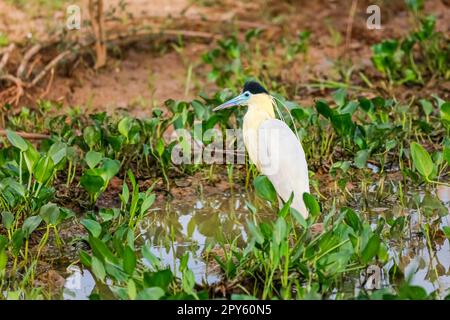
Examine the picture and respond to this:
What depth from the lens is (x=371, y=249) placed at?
5.18m

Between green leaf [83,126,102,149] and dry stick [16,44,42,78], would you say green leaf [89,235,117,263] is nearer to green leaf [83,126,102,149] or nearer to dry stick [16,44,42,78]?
green leaf [83,126,102,149]

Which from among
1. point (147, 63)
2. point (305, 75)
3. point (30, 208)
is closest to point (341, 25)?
point (305, 75)

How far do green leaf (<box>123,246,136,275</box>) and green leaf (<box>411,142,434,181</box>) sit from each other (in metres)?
1.88

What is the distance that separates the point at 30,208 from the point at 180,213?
1.09 m

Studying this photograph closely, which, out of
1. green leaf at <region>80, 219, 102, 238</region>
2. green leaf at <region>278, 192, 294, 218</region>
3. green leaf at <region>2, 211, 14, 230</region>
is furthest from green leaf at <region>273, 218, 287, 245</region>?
green leaf at <region>2, 211, 14, 230</region>

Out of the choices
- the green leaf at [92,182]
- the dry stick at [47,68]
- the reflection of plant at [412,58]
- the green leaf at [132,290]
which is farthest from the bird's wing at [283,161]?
the dry stick at [47,68]

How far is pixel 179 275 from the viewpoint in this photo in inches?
221

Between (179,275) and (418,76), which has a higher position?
(418,76)

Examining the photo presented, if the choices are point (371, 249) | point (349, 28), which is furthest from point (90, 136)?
point (349, 28)

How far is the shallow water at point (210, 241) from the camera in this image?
5594 mm

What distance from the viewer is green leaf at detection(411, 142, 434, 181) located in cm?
605

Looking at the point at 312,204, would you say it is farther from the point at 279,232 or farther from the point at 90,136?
the point at 90,136
